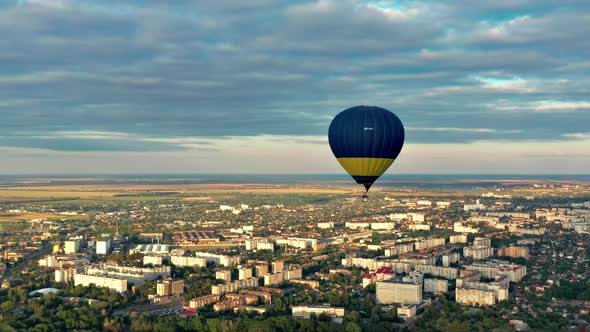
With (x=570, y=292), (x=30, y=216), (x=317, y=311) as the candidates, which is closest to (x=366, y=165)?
(x=317, y=311)

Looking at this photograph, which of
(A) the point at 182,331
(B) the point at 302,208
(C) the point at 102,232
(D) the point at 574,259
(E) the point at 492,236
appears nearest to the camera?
(A) the point at 182,331

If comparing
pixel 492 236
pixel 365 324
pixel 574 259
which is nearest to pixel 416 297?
pixel 365 324

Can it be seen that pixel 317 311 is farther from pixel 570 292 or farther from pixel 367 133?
pixel 570 292

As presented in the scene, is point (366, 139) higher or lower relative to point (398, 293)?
higher

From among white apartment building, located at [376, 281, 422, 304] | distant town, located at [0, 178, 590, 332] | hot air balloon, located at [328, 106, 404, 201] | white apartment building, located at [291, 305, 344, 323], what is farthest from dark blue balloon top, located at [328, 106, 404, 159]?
white apartment building, located at [376, 281, 422, 304]


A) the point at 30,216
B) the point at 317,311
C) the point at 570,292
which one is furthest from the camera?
the point at 30,216

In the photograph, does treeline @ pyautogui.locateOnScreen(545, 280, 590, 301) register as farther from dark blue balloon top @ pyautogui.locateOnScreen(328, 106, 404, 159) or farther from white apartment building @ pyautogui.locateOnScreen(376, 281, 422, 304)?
dark blue balloon top @ pyautogui.locateOnScreen(328, 106, 404, 159)

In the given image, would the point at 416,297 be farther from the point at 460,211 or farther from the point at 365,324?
the point at 460,211
